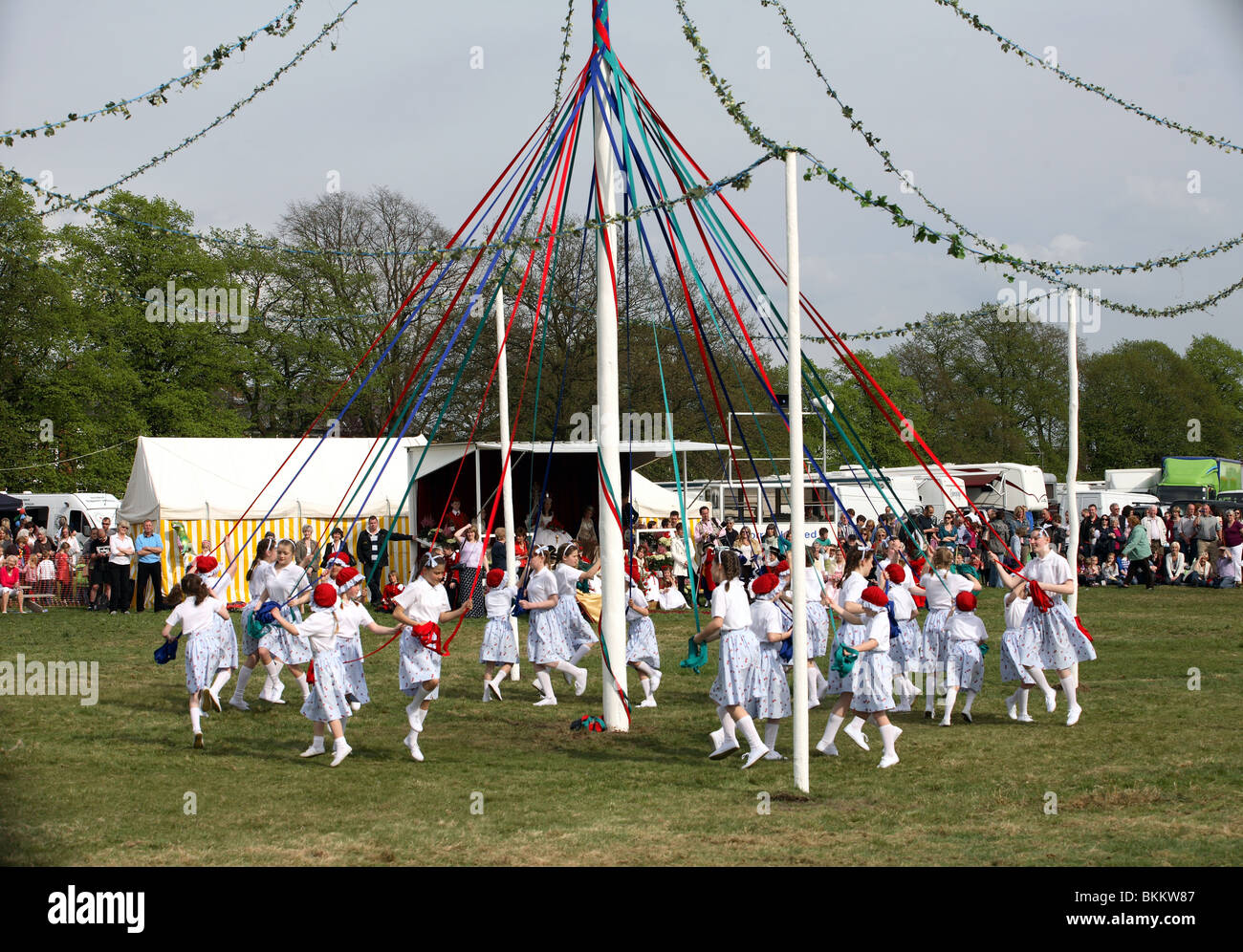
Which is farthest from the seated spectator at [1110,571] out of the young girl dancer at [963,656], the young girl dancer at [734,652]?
the young girl dancer at [734,652]

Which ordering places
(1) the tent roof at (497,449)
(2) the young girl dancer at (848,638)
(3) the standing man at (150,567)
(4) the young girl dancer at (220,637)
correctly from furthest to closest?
(3) the standing man at (150,567) < (1) the tent roof at (497,449) < (4) the young girl dancer at (220,637) < (2) the young girl dancer at (848,638)

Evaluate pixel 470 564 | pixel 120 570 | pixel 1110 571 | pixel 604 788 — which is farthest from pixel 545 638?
pixel 1110 571

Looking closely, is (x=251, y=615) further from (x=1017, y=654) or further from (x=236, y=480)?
(x=236, y=480)

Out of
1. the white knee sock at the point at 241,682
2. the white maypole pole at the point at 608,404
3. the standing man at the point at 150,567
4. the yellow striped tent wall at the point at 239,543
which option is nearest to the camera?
the white maypole pole at the point at 608,404

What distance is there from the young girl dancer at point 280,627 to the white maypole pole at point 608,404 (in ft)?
9.65

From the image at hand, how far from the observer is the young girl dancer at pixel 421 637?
29.1 feet

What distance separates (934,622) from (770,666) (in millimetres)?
2718

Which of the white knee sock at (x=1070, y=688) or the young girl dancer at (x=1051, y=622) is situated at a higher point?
the young girl dancer at (x=1051, y=622)

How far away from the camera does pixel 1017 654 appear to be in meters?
9.62

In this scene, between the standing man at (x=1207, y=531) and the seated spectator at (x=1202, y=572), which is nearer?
the seated spectator at (x=1202, y=572)

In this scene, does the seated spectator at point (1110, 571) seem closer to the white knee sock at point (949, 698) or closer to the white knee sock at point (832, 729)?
the white knee sock at point (949, 698)

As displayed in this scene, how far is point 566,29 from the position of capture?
998 centimetres

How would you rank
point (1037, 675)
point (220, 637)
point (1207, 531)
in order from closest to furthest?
point (1037, 675) < point (220, 637) < point (1207, 531)
